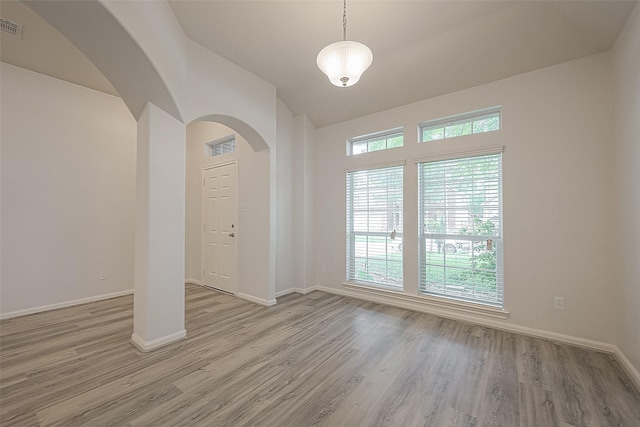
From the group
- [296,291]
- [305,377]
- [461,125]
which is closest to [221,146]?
[296,291]

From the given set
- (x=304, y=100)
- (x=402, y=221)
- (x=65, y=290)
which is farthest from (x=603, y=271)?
(x=65, y=290)

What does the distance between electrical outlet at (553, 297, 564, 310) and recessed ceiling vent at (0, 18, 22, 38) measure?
618cm

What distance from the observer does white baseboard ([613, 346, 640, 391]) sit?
199cm

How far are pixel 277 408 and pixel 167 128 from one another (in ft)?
8.86

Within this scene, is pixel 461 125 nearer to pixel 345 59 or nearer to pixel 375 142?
pixel 375 142

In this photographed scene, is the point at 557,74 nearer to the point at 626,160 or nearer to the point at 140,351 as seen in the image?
the point at 626,160

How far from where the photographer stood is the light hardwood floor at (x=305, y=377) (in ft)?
5.53

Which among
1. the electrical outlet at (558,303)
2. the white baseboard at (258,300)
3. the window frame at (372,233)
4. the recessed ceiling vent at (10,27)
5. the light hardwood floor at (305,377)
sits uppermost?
the recessed ceiling vent at (10,27)

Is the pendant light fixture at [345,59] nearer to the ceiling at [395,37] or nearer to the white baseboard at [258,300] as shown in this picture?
the ceiling at [395,37]

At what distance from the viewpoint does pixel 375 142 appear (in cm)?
413

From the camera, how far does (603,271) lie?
8.28 feet

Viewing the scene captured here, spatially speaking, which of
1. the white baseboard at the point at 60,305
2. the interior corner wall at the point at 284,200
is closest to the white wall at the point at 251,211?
the interior corner wall at the point at 284,200

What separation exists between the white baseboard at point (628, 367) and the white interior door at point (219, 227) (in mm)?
4439

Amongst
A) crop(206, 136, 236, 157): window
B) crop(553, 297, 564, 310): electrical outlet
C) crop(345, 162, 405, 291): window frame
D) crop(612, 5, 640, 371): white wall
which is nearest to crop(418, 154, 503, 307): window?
crop(345, 162, 405, 291): window frame
